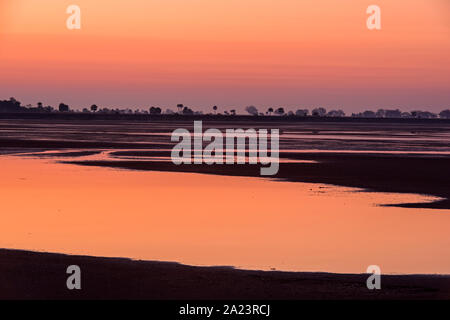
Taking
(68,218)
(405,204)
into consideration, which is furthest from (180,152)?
(68,218)

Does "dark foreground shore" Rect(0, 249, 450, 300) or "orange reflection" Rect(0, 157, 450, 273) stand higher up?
"orange reflection" Rect(0, 157, 450, 273)

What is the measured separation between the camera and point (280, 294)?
1378cm

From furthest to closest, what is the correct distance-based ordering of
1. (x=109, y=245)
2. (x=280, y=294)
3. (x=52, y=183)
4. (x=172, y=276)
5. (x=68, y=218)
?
1. (x=52, y=183)
2. (x=68, y=218)
3. (x=109, y=245)
4. (x=172, y=276)
5. (x=280, y=294)

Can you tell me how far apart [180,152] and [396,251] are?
35.5 m

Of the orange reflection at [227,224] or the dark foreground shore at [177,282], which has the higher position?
the orange reflection at [227,224]

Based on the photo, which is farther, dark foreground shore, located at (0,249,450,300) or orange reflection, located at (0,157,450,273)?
orange reflection, located at (0,157,450,273)

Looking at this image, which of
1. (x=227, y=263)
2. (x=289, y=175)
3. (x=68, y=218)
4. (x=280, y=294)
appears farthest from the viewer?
(x=289, y=175)

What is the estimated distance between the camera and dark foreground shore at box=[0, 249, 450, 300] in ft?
44.4

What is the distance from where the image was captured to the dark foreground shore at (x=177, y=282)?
44.4 feet

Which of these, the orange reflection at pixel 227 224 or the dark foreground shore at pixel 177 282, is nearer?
the dark foreground shore at pixel 177 282

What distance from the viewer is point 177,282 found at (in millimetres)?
14594

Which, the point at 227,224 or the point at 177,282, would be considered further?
the point at 227,224

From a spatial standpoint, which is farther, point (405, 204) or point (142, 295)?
point (405, 204)
